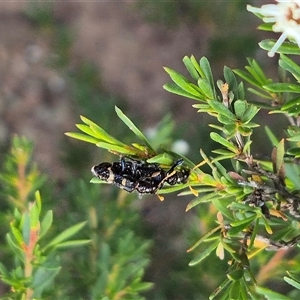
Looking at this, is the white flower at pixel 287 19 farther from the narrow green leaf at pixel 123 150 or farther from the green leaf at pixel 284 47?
the narrow green leaf at pixel 123 150

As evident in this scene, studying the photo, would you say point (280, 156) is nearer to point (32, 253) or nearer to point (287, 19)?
point (287, 19)

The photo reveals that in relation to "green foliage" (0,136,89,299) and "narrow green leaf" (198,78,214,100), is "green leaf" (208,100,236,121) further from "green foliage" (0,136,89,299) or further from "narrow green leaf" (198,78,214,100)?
"green foliage" (0,136,89,299)

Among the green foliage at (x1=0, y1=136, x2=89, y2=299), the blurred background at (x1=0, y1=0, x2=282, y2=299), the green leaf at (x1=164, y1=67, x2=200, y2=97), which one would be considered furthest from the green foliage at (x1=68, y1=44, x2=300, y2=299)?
the blurred background at (x1=0, y1=0, x2=282, y2=299)

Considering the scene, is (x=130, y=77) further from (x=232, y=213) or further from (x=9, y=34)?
(x=232, y=213)

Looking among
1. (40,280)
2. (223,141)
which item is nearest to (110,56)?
(40,280)

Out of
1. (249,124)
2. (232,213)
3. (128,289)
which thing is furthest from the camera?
(128,289)

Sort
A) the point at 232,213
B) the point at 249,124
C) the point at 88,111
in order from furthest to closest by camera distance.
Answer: the point at 88,111
the point at 232,213
the point at 249,124

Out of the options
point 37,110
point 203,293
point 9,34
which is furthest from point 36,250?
point 9,34
